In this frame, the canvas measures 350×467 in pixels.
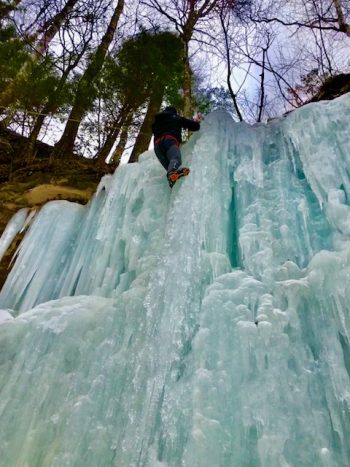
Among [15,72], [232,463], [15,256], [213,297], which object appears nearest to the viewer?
[232,463]

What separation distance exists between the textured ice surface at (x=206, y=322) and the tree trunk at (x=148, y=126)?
3.39m

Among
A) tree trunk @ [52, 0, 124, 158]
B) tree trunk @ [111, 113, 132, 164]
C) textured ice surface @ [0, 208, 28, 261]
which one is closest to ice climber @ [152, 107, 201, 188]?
textured ice surface @ [0, 208, 28, 261]

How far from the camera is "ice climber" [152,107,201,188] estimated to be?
4.18 meters

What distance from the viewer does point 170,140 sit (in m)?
4.74

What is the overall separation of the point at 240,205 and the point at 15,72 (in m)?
5.20

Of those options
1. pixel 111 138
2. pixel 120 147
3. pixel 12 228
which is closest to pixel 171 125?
pixel 12 228

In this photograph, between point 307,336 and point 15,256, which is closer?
point 307,336

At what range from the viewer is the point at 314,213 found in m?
3.62

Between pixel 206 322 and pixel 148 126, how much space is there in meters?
6.07

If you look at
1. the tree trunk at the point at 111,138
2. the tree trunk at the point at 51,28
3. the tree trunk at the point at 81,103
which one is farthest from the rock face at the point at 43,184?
the tree trunk at the point at 51,28

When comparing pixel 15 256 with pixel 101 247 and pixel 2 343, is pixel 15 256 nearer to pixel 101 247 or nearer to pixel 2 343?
pixel 101 247

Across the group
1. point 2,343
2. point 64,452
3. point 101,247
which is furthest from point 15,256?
point 64,452

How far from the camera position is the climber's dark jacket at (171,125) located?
192 inches

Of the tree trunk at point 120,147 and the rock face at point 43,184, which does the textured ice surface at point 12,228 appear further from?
the tree trunk at point 120,147
